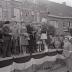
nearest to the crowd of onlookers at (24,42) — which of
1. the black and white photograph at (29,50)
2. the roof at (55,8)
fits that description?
the black and white photograph at (29,50)

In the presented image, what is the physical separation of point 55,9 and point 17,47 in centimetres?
1199

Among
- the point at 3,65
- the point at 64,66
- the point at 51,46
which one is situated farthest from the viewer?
the point at 51,46

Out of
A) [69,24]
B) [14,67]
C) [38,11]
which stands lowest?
[14,67]

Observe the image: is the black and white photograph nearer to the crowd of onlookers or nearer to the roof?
the crowd of onlookers

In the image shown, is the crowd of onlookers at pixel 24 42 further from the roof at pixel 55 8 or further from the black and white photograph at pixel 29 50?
the roof at pixel 55 8

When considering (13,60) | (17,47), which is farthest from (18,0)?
(13,60)

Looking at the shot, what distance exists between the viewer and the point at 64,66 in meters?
6.68

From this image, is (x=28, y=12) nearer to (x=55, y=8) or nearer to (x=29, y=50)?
(x=29, y=50)

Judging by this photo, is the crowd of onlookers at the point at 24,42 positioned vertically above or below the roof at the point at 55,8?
below

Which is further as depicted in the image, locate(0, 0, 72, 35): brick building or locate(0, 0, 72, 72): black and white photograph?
locate(0, 0, 72, 35): brick building

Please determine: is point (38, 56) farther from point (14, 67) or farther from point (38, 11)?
point (38, 11)

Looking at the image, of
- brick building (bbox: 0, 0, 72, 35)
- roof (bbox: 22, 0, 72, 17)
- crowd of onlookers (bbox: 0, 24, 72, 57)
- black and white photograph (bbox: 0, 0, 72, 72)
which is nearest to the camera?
black and white photograph (bbox: 0, 0, 72, 72)

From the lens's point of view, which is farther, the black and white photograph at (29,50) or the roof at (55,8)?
the roof at (55,8)

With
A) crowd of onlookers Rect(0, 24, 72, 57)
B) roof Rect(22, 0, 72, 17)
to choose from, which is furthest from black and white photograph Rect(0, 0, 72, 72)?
roof Rect(22, 0, 72, 17)
